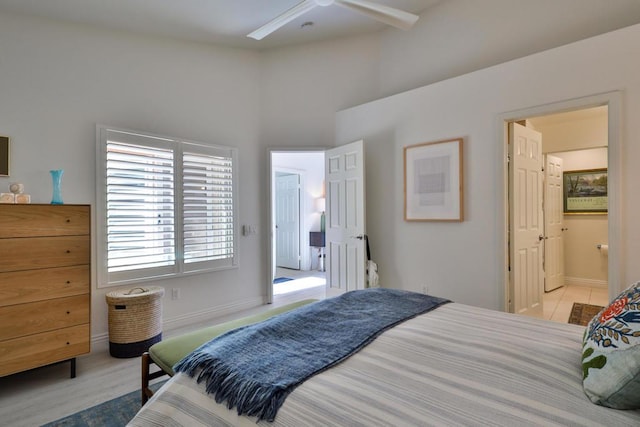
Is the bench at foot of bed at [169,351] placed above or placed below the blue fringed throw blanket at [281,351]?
below

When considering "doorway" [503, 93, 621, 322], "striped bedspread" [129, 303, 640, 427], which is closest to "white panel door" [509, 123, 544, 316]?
"doorway" [503, 93, 621, 322]

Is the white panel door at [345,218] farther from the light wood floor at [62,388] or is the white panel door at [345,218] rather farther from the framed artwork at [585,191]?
the framed artwork at [585,191]

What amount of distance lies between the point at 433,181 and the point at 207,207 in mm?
2566

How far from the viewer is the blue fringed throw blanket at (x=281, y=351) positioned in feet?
3.56

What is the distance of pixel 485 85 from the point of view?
320 centimetres

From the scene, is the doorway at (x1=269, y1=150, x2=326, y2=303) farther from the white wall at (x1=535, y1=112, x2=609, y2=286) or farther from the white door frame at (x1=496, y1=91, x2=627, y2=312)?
the white door frame at (x1=496, y1=91, x2=627, y2=312)

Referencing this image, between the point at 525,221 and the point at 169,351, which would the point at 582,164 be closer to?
the point at 525,221

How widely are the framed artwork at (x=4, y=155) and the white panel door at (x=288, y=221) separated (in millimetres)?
4910

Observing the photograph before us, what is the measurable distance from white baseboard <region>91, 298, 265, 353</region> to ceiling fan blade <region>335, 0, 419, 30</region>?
11.1ft

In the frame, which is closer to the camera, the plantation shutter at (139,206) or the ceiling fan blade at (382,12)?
the ceiling fan blade at (382,12)

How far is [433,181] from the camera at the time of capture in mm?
3584

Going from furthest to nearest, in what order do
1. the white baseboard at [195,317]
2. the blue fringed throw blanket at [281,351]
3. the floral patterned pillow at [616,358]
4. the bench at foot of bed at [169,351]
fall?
the white baseboard at [195,317] < the bench at foot of bed at [169,351] < the blue fringed throw blanket at [281,351] < the floral patterned pillow at [616,358]

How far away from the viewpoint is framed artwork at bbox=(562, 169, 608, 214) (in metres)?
5.18

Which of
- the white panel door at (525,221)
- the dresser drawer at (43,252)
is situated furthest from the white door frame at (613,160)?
the dresser drawer at (43,252)
